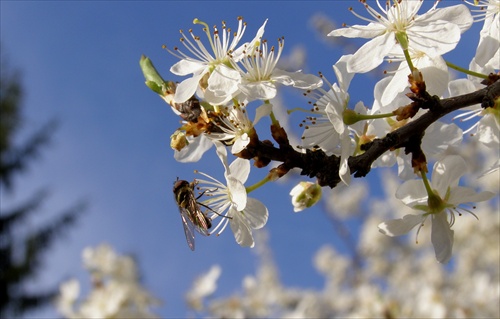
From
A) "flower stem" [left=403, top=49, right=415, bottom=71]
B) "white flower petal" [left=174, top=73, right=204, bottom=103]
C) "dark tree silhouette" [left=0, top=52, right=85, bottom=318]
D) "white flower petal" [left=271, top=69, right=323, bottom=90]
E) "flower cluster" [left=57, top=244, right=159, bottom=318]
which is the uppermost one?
"dark tree silhouette" [left=0, top=52, right=85, bottom=318]

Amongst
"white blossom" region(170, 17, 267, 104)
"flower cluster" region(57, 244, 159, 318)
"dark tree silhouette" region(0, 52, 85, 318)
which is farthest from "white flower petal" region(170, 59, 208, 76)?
"dark tree silhouette" region(0, 52, 85, 318)

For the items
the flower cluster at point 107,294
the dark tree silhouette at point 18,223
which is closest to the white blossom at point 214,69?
the flower cluster at point 107,294

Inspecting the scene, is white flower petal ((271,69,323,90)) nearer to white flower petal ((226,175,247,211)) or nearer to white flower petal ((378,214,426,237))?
white flower petal ((226,175,247,211))

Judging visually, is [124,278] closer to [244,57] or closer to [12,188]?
[244,57]

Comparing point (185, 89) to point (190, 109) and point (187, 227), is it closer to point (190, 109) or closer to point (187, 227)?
point (190, 109)

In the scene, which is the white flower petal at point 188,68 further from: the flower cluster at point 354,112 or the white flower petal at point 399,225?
the white flower petal at point 399,225

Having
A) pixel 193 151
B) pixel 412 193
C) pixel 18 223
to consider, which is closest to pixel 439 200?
pixel 412 193
